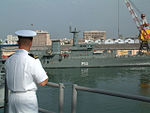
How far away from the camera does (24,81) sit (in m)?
1.60

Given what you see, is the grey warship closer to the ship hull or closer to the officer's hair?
the ship hull

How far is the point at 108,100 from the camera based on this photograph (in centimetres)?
862

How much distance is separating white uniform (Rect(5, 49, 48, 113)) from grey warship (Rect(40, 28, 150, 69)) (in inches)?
1121

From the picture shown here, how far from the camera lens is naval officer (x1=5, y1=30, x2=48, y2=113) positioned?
1.58 metres

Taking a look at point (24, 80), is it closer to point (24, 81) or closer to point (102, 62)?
point (24, 81)

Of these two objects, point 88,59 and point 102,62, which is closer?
point 102,62

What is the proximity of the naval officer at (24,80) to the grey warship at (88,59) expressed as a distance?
28.5 meters

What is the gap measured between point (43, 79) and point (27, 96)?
0.62 feet

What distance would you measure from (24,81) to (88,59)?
28809 mm

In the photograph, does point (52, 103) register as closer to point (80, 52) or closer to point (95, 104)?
point (95, 104)

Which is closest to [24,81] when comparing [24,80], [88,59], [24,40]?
[24,80]

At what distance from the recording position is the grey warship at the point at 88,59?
29969 mm


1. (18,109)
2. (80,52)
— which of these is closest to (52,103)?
(18,109)

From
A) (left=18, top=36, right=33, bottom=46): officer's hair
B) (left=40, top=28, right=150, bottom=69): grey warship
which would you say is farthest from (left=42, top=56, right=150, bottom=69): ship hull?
(left=18, top=36, right=33, bottom=46): officer's hair
